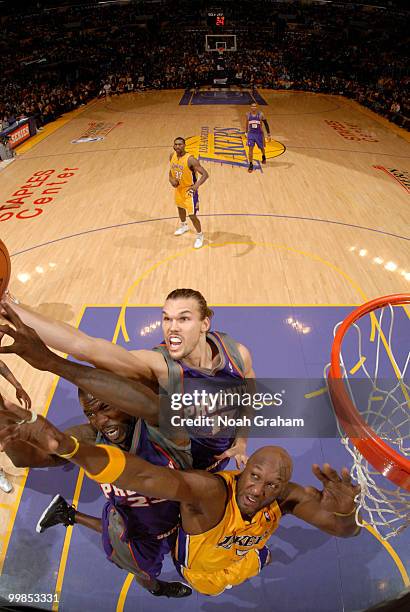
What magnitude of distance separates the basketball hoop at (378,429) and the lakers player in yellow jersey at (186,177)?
339 centimetres

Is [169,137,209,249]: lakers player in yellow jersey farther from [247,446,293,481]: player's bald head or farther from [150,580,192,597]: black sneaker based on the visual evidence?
[150,580,192,597]: black sneaker

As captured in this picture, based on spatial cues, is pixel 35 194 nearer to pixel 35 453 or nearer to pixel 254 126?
pixel 254 126

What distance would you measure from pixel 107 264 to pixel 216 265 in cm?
181

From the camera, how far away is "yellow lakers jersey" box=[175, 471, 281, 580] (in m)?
2.33

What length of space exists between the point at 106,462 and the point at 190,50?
3073 cm

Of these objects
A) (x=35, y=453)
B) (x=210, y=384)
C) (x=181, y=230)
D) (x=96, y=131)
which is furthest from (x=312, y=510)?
(x=96, y=131)

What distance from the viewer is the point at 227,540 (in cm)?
236

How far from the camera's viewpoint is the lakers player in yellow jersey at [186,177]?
20.9 ft

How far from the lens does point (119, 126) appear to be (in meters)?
15.7

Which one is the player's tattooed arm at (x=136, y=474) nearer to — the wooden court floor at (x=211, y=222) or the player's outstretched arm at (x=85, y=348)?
the player's outstretched arm at (x=85, y=348)

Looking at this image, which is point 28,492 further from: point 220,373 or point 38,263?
point 38,263

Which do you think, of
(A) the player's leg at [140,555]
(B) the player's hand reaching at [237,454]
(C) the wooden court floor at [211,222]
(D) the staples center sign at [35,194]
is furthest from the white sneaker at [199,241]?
(A) the player's leg at [140,555]

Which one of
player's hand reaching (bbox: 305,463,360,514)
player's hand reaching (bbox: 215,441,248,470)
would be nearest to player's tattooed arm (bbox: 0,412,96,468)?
player's hand reaching (bbox: 215,441,248,470)

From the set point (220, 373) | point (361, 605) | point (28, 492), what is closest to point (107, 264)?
point (28, 492)
